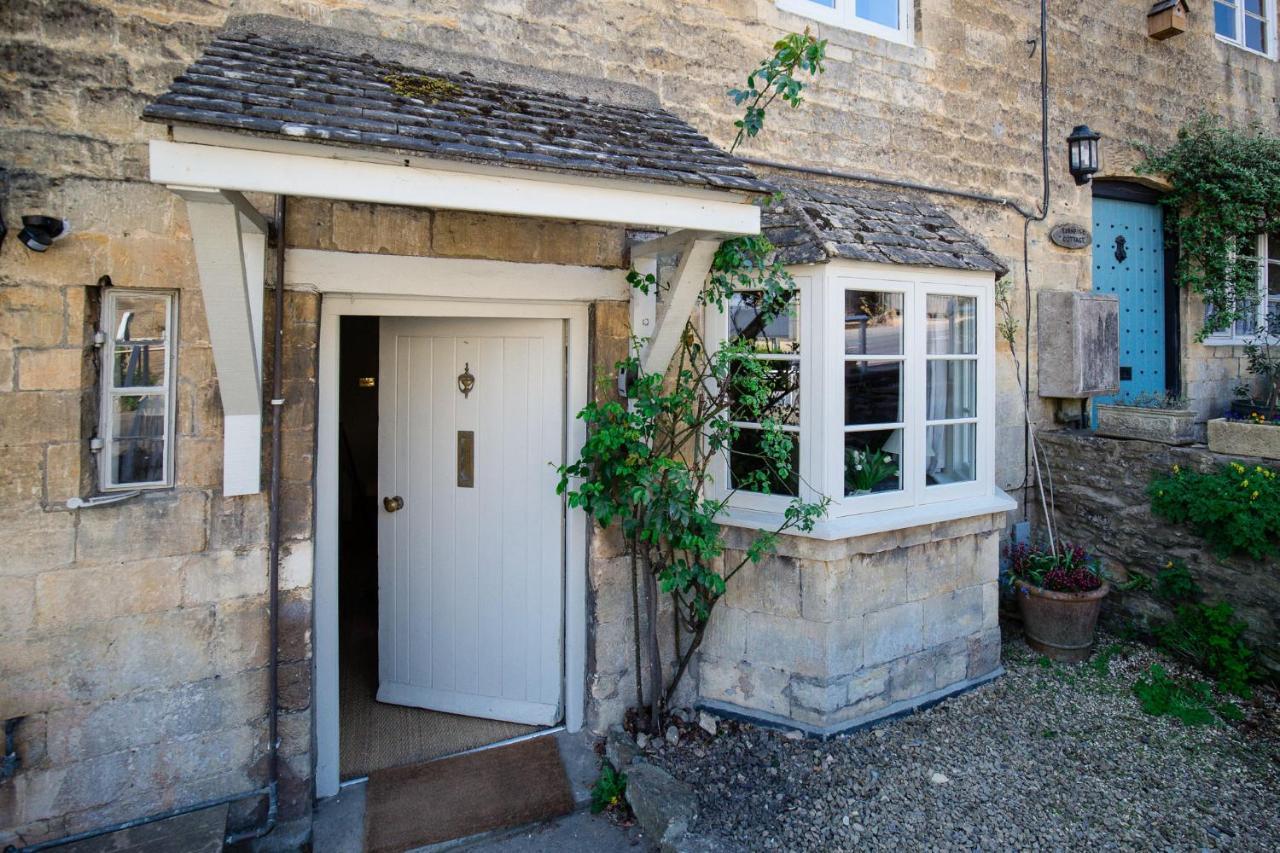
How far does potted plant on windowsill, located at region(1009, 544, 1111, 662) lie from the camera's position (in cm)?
502

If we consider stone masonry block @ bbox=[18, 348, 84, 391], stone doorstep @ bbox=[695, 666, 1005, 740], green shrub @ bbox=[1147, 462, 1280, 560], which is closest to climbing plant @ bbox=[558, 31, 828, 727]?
stone doorstep @ bbox=[695, 666, 1005, 740]

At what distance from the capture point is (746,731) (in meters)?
4.12

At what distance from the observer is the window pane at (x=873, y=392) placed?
4.21 meters

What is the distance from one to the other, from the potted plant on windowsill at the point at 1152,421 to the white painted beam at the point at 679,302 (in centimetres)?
416

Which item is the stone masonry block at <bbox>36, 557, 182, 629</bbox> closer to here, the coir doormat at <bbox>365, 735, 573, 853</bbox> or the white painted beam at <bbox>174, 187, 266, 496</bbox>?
the white painted beam at <bbox>174, 187, 266, 496</bbox>

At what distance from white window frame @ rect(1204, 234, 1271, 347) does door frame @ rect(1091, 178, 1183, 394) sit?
0.31 meters

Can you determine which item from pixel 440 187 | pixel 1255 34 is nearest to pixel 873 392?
pixel 440 187

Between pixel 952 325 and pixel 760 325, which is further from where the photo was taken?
pixel 952 325

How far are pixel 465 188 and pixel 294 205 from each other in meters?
1.21

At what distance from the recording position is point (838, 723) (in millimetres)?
4105

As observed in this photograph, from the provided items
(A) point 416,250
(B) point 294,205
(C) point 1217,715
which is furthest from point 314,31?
(C) point 1217,715

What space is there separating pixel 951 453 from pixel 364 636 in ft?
14.3

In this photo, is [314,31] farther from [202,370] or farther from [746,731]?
[746,731]

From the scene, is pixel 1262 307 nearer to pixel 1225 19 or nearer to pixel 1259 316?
pixel 1259 316
